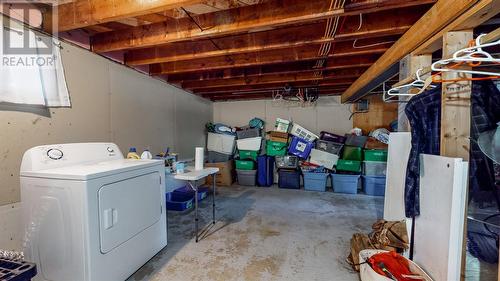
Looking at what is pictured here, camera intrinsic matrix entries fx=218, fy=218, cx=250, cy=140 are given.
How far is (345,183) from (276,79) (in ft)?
8.40

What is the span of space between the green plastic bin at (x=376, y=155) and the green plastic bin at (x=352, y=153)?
0.13m

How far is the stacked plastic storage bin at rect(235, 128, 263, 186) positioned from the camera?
5055 mm

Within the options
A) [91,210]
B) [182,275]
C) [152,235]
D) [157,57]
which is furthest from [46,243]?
[157,57]

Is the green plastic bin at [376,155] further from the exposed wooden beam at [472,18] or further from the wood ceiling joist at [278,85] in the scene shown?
the exposed wooden beam at [472,18]

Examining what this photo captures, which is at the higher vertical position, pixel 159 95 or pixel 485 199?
pixel 159 95

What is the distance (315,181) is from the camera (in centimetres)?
467

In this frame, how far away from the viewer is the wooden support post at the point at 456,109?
1394mm

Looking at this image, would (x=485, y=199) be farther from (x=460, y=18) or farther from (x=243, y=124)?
(x=243, y=124)

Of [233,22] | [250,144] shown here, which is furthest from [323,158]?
[233,22]

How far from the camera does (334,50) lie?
8.55ft

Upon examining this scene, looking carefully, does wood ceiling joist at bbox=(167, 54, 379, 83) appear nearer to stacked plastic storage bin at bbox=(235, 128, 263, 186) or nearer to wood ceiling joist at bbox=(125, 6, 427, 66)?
wood ceiling joist at bbox=(125, 6, 427, 66)

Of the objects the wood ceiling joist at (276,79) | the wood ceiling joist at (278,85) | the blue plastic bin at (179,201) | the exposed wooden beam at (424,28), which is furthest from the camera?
the wood ceiling joist at (278,85)

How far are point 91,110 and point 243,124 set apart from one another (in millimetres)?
3619

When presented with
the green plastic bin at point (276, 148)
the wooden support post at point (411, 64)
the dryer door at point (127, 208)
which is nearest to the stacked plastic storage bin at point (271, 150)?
the green plastic bin at point (276, 148)
